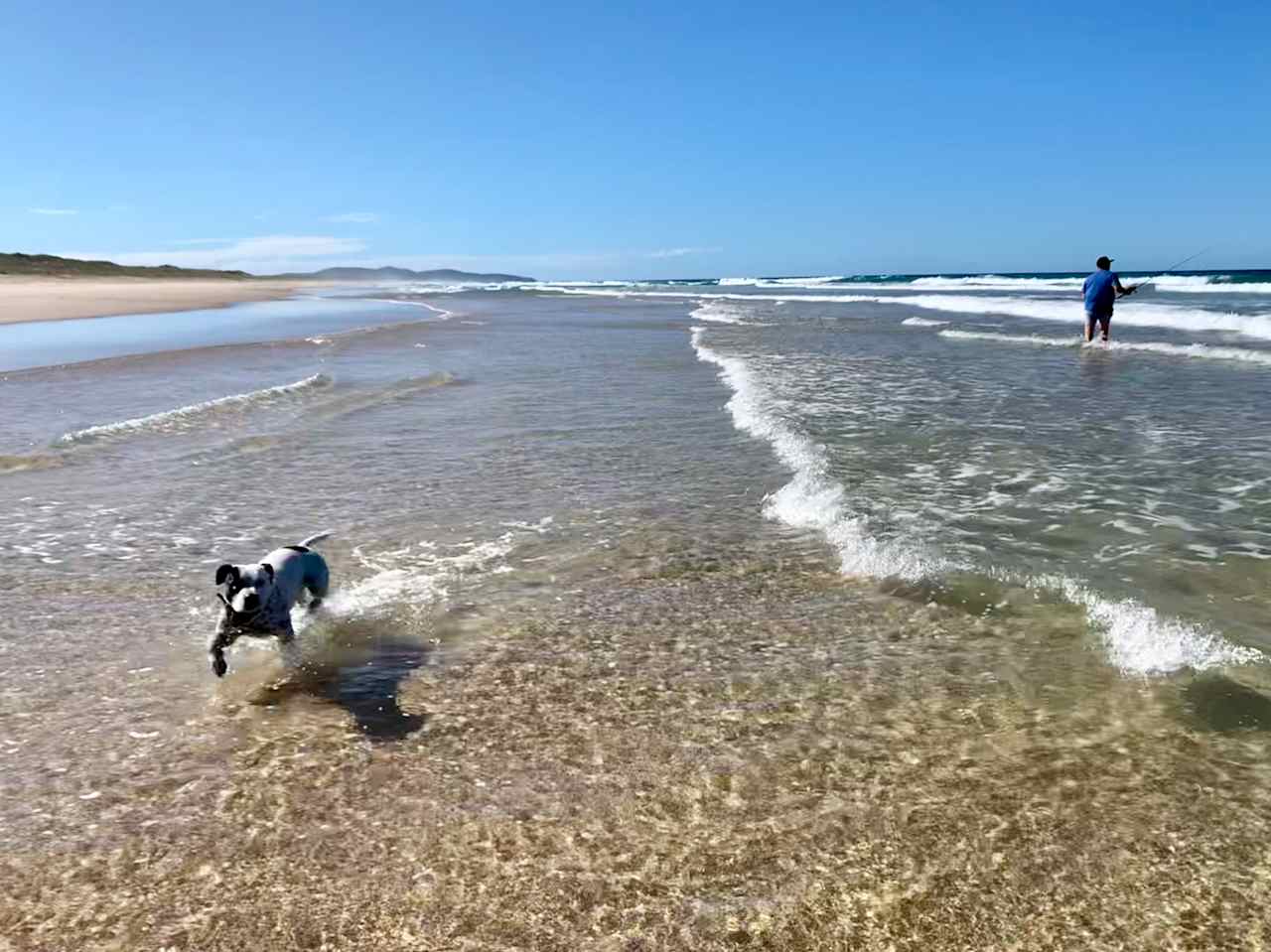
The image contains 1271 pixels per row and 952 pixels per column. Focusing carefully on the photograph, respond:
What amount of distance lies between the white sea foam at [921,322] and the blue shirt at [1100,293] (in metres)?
8.70

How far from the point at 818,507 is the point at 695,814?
3.97 metres

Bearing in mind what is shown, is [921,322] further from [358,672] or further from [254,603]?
[254,603]

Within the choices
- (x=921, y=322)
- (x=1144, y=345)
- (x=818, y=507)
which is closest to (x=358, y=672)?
(x=818, y=507)

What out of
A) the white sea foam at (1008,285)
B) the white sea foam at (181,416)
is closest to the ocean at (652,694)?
the white sea foam at (181,416)

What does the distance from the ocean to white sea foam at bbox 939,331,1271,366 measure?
914 centimetres

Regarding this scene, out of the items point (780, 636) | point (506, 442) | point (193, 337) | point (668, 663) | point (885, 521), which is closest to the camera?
point (668, 663)

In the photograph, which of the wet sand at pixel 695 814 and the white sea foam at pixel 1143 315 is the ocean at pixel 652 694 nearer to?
the wet sand at pixel 695 814

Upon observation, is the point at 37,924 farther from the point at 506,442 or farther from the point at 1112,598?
the point at 506,442

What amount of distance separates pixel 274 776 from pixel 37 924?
880 millimetres

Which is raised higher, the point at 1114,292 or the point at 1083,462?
the point at 1114,292

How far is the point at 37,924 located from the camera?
2668 millimetres

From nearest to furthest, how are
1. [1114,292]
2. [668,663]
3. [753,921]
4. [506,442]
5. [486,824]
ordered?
[753,921], [486,824], [668,663], [506,442], [1114,292]

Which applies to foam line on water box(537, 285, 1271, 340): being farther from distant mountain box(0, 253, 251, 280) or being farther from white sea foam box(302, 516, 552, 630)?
distant mountain box(0, 253, 251, 280)

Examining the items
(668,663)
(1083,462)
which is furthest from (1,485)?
(1083,462)
